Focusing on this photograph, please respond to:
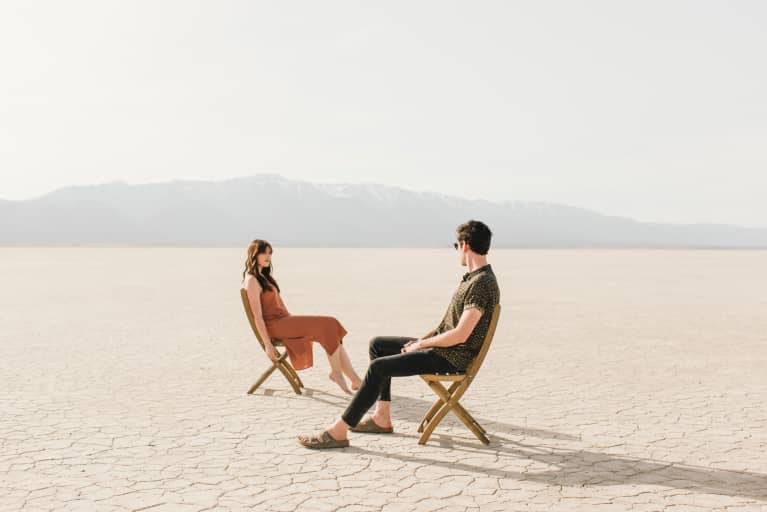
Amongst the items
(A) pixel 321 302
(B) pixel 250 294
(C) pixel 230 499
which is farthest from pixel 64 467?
(A) pixel 321 302

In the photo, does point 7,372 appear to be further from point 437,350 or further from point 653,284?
point 653,284

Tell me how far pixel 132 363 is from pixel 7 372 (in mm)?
1346

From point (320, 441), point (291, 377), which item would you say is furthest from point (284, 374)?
point (320, 441)

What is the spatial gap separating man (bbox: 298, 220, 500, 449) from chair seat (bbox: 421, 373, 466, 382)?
3cm

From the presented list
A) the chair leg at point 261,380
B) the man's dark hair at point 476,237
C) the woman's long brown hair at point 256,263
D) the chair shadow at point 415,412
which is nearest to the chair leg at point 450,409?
the chair shadow at point 415,412

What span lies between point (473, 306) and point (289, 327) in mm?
2359

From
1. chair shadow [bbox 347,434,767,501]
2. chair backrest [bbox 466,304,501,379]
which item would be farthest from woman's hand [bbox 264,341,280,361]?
chair backrest [bbox 466,304,501,379]

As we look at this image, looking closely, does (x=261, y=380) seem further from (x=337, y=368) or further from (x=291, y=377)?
(x=337, y=368)

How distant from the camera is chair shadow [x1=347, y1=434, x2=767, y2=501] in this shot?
4.84 metres

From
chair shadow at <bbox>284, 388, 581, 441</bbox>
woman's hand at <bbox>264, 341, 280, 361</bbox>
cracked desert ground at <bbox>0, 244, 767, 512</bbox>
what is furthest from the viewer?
woman's hand at <bbox>264, 341, 280, 361</bbox>

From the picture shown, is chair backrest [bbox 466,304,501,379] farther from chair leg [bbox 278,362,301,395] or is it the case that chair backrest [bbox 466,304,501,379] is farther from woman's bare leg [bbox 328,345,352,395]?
chair leg [bbox 278,362,301,395]

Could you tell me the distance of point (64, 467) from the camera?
5113mm

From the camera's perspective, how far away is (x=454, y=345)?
5.56 meters

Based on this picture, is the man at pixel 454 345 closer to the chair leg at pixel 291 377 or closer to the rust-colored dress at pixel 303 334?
the rust-colored dress at pixel 303 334
